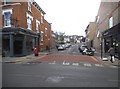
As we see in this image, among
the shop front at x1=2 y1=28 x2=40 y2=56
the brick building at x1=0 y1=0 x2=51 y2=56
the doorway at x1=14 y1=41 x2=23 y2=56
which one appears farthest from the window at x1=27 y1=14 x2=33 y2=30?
the doorway at x1=14 y1=41 x2=23 y2=56

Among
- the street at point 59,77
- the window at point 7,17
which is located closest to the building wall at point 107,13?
the street at point 59,77

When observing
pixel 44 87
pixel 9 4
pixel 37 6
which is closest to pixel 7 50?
pixel 9 4

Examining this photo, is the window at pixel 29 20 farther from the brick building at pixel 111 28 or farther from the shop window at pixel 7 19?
the brick building at pixel 111 28

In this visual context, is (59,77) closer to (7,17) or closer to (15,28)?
(15,28)

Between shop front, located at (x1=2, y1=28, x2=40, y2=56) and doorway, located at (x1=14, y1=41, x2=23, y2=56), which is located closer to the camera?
shop front, located at (x1=2, y1=28, x2=40, y2=56)

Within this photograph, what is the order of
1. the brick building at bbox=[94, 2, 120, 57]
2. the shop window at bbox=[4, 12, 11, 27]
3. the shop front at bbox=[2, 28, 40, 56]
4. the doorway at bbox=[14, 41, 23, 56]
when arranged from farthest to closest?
the doorway at bbox=[14, 41, 23, 56] < the shop window at bbox=[4, 12, 11, 27] < the shop front at bbox=[2, 28, 40, 56] < the brick building at bbox=[94, 2, 120, 57]

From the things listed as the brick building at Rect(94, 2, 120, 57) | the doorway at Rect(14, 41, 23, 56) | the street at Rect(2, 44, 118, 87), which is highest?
the brick building at Rect(94, 2, 120, 57)

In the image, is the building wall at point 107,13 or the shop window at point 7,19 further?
the shop window at point 7,19

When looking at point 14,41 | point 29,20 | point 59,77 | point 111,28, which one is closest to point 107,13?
point 111,28

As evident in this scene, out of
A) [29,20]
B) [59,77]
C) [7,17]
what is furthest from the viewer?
→ [29,20]

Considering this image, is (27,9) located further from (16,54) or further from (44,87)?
(44,87)

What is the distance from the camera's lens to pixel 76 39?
19888 cm

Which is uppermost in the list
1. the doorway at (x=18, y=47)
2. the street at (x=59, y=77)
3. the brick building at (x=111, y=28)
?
the brick building at (x=111, y=28)

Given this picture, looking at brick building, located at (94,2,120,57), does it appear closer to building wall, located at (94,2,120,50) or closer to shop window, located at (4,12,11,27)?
building wall, located at (94,2,120,50)
